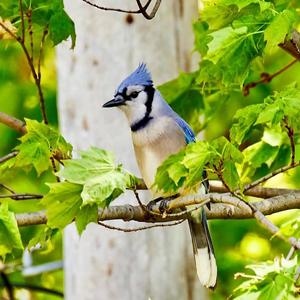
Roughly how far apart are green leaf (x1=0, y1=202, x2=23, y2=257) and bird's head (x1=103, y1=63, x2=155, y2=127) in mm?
581

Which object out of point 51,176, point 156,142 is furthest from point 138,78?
point 51,176

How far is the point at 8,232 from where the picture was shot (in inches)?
85.4

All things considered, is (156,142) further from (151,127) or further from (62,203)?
(62,203)

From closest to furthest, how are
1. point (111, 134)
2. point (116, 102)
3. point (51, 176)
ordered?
point (116, 102) → point (111, 134) → point (51, 176)

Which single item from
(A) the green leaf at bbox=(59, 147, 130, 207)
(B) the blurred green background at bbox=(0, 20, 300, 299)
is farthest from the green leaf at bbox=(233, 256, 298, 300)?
(B) the blurred green background at bbox=(0, 20, 300, 299)

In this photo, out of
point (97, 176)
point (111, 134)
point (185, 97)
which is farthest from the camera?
point (111, 134)

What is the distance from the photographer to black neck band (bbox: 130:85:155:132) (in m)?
2.69

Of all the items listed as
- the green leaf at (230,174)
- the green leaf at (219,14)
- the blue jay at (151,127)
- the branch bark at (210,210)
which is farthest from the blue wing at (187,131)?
the green leaf at (230,174)

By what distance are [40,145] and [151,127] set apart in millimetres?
559

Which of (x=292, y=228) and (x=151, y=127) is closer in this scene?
(x=292, y=228)

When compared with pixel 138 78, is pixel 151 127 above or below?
below

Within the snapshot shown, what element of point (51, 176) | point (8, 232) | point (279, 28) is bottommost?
point (51, 176)

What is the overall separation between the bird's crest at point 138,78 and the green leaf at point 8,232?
0.58 metres

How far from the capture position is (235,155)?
2.04 metres
